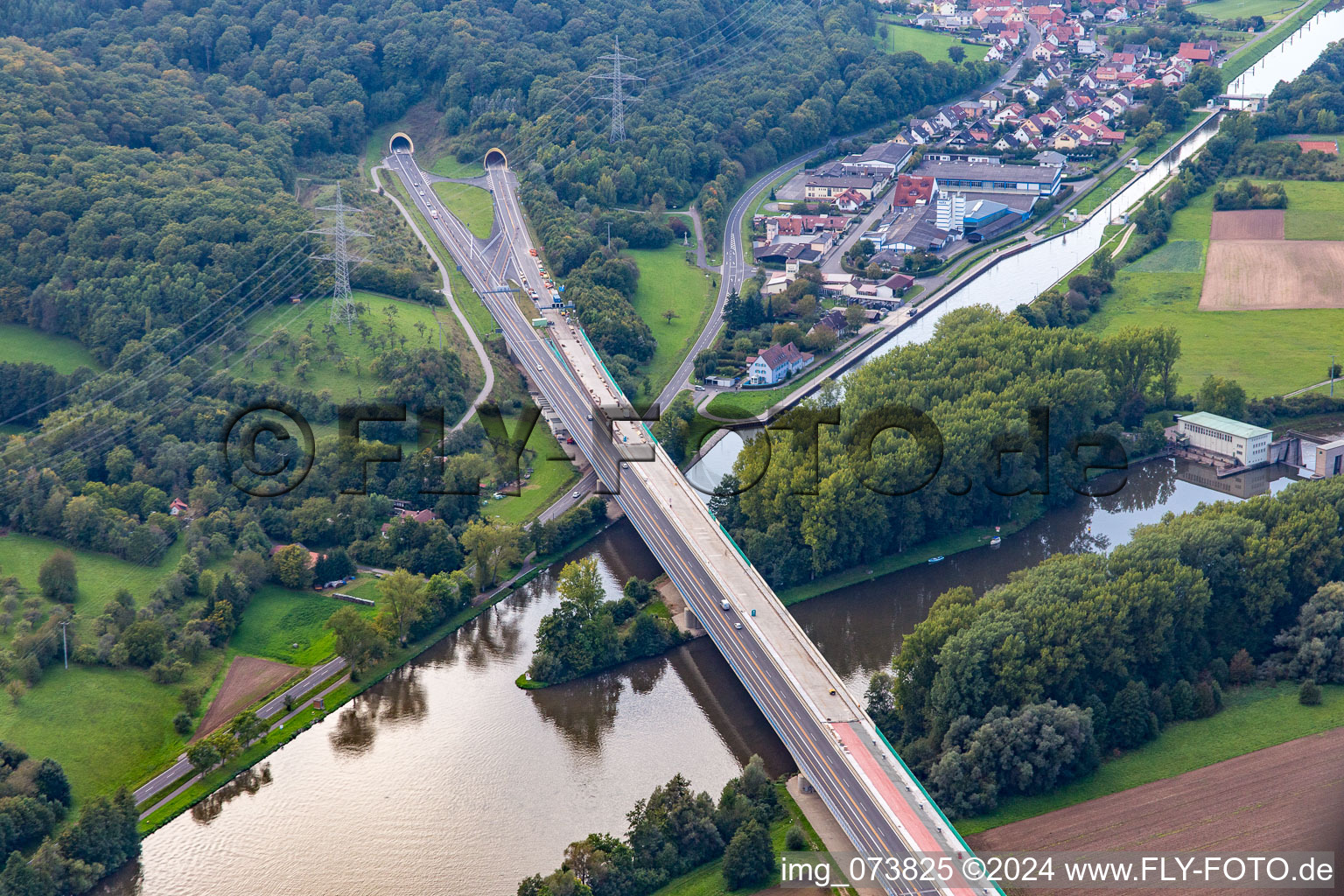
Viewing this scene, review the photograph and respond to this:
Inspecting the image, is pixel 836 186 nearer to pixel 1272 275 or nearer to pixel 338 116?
pixel 1272 275

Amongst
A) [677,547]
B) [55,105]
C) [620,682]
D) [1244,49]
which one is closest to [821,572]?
[677,547]

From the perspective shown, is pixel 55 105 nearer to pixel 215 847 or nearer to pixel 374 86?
pixel 374 86

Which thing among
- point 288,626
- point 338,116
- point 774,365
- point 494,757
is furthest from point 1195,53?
point 494,757

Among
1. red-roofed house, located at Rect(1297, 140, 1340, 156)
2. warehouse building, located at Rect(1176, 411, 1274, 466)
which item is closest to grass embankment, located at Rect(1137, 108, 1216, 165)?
red-roofed house, located at Rect(1297, 140, 1340, 156)

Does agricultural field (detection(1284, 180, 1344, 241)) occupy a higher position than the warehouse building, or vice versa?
agricultural field (detection(1284, 180, 1344, 241))

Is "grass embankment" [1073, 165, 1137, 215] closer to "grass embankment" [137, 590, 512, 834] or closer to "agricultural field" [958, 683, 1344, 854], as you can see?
"agricultural field" [958, 683, 1344, 854]

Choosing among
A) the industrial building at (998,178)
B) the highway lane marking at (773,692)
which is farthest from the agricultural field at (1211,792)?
the industrial building at (998,178)
